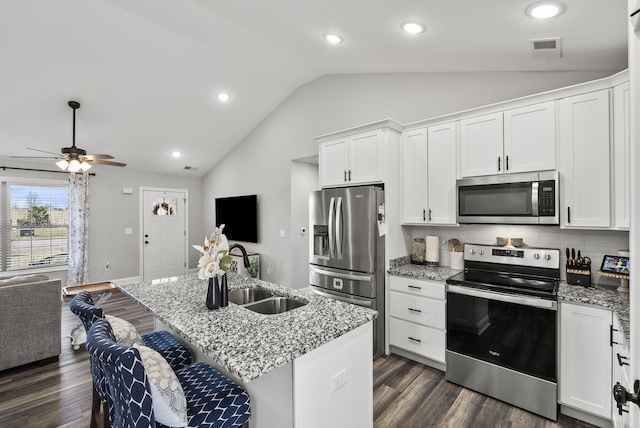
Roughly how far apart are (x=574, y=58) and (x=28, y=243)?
7.88 m

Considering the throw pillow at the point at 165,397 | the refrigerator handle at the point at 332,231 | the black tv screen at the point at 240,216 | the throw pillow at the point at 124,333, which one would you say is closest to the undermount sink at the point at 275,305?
the throw pillow at the point at 124,333

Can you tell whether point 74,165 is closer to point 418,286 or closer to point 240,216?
point 240,216

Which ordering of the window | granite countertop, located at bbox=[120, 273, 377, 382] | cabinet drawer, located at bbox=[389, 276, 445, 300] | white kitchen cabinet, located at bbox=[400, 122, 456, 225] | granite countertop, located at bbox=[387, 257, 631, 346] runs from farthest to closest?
the window
white kitchen cabinet, located at bbox=[400, 122, 456, 225]
cabinet drawer, located at bbox=[389, 276, 445, 300]
granite countertop, located at bbox=[387, 257, 631, 346]
granite countertop, located at bbox=[120, 273, 377, 382]

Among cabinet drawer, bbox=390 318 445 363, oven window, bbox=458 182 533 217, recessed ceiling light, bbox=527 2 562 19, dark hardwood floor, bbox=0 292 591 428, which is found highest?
recessed ceiling light, bbox=527 2 562 19

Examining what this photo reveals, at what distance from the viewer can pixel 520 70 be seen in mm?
2844

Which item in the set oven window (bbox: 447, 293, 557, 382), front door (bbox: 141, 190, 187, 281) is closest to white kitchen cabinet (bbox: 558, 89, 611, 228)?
oven window (bbox: 447, 293, 557, 382)

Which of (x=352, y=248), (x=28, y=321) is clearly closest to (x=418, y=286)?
(x=352, y=248)

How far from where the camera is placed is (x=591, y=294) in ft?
7.00

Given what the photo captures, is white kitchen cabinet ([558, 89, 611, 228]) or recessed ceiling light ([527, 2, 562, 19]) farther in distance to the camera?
white kitchen cabinet ([558, 89, 611, 228])

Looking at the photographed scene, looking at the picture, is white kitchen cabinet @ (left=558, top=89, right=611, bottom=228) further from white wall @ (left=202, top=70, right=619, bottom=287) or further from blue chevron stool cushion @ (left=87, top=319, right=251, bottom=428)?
blue chevron stool cushion @ (left=87, top=319, right=251, bottom=428)

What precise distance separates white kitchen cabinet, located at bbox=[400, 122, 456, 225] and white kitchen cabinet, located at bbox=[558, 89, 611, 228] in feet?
2.67

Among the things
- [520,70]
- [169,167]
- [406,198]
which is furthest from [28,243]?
[520,70]

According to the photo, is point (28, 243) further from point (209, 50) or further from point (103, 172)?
point (209, 50)

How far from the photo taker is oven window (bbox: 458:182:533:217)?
2486mm
